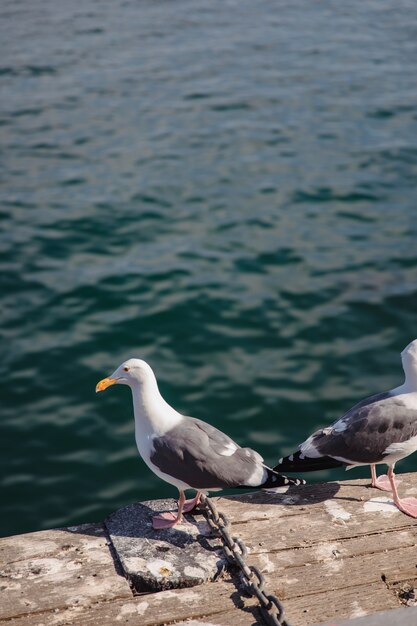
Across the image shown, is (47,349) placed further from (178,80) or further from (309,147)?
(178,80)

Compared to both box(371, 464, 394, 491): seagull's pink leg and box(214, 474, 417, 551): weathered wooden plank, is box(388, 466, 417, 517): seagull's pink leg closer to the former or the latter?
box(214, 474, 417, 551): weathered wooden plank

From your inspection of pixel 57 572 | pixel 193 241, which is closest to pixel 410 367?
pixel 57 572

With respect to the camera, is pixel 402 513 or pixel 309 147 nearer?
pixel 402 513

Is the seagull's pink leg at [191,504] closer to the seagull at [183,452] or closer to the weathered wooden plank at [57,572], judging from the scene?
the seagull at [183,452]

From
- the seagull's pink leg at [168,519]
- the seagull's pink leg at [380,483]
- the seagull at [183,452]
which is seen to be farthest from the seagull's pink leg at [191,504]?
the seagull's pink leg at [380,483]

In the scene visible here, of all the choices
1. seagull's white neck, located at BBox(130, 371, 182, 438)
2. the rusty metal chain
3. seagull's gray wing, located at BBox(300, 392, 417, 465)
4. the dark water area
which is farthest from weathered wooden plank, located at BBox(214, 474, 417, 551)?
the dark water area

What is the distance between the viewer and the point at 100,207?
13.9m

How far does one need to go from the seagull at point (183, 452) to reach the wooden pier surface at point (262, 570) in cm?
21

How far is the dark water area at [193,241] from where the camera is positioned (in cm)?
927

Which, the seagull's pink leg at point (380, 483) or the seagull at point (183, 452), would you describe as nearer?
the seagull at point (183, 452)

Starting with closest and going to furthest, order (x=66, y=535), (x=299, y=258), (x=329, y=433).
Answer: (x=66, y=535)
(x=329, y=433)
(x=299, y=258)

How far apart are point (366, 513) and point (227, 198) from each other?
9743 mm

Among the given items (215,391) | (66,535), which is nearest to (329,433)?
(66,535)

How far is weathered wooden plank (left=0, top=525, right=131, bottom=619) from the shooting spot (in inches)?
164
